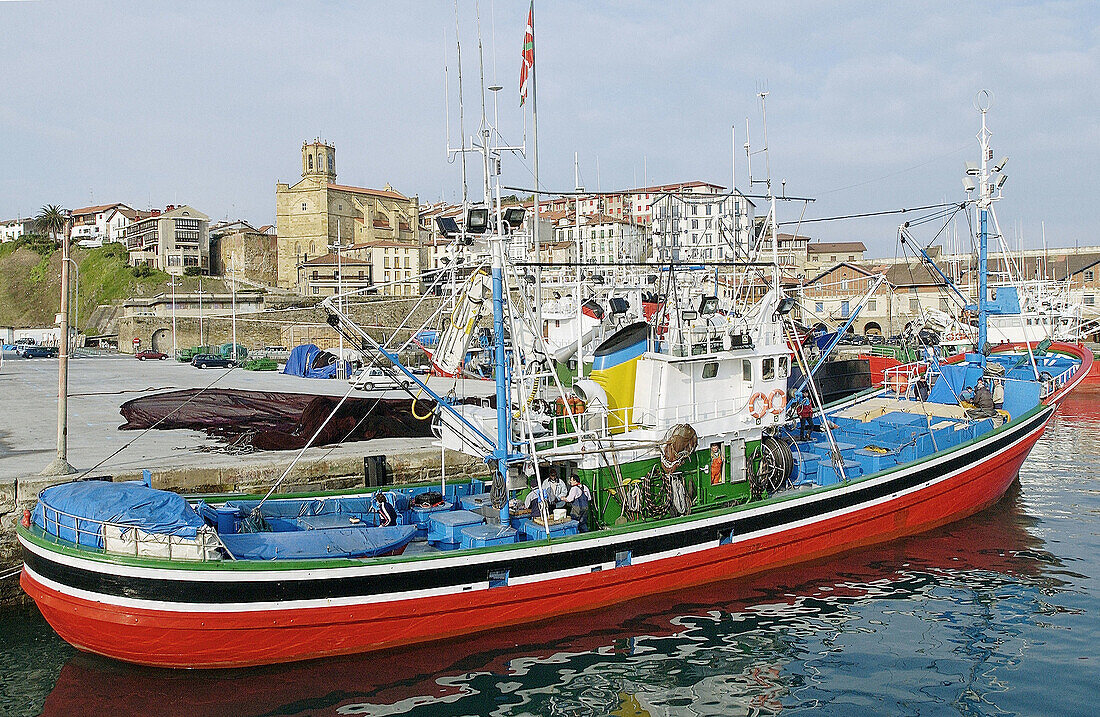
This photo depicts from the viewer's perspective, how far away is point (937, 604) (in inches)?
504

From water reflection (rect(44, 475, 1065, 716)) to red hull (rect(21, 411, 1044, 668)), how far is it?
21 cm

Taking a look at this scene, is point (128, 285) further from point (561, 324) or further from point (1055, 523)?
point (1055, 523)

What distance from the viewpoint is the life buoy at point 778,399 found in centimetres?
1495

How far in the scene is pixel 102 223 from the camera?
11112cm

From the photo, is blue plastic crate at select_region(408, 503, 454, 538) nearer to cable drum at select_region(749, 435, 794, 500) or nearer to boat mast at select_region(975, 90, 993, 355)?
cable drum at select_region(749, 435, 794, 500)

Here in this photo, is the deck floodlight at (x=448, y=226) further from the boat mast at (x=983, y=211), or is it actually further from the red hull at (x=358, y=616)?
the boat mast at (x=983, y=211)

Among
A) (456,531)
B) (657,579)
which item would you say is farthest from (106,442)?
(657,579)

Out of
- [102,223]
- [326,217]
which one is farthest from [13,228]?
[326,217]

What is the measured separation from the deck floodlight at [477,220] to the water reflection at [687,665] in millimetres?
5946

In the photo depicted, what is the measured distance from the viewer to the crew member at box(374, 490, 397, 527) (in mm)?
12484

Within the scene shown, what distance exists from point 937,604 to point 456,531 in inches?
307

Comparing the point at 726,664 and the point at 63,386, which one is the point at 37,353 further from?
the point at 726,664

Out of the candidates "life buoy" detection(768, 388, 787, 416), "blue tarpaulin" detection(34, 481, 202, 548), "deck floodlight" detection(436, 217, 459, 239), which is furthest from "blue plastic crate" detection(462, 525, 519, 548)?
"life buoy" detection(768, 388, 787, 416)

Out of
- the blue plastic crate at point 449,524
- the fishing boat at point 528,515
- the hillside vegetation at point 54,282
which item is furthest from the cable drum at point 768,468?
the hillside vegetation at point 54,282
